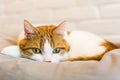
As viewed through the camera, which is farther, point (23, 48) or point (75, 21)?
point (75, 21)

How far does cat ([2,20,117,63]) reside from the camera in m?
0.96

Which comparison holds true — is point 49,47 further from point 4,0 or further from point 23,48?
point 4,0

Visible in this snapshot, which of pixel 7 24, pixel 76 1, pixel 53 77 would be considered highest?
pixel 76 1

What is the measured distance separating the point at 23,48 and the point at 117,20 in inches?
21.6

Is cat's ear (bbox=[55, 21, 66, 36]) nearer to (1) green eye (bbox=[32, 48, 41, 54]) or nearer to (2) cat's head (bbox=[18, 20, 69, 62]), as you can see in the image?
(2) cat's head (bbox=[18, 20, 69, 62])

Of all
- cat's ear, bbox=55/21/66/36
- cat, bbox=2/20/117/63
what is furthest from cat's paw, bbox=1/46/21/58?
cat's ear, bbox=55/21/66/36

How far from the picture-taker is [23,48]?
3.24 feet

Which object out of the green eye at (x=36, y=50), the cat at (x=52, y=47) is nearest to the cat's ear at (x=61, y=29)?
the cat at (x=52, y=47)

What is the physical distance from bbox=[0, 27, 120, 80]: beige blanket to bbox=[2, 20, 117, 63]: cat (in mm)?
84

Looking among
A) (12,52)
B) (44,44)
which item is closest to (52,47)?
(44,44)

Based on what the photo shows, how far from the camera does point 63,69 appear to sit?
0.80 meters

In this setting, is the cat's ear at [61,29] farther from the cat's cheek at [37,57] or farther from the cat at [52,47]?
the cat's cheek at [37,57]

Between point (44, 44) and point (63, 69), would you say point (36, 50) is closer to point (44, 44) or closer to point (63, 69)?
point (44, 44)

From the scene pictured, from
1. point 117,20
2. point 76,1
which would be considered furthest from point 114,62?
point 76,1
